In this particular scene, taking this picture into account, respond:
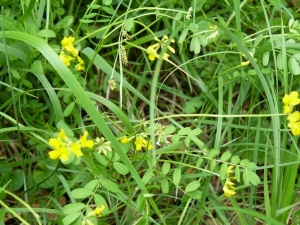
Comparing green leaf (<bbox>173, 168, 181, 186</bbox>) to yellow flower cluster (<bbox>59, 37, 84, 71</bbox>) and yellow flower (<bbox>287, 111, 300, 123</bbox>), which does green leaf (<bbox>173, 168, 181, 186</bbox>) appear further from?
yellow flower cluster (<bbox>59, 37, 84, 71</bbox>)

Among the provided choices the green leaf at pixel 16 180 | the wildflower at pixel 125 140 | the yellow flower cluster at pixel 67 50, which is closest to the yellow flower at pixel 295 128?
the wildflower at pixel 125 140

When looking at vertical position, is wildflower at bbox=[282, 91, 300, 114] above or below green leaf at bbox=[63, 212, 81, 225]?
above

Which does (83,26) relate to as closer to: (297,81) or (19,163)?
(19,163)

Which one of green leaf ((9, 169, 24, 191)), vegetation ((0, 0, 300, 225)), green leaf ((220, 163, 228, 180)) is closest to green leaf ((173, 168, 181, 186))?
vegetation ((0, 0, 300, 225))

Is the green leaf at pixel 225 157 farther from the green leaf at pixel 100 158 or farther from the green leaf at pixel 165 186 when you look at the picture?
the green leaf at pixel 100 158

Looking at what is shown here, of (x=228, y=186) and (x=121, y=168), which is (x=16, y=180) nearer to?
(x=121, y=168)

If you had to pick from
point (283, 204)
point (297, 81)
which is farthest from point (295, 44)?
point (283, 204)

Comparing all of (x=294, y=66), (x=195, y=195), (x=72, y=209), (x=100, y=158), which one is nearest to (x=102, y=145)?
(x=100, y=158)

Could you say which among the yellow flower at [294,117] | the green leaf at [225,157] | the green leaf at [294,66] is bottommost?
the green leaf at [225,157]
